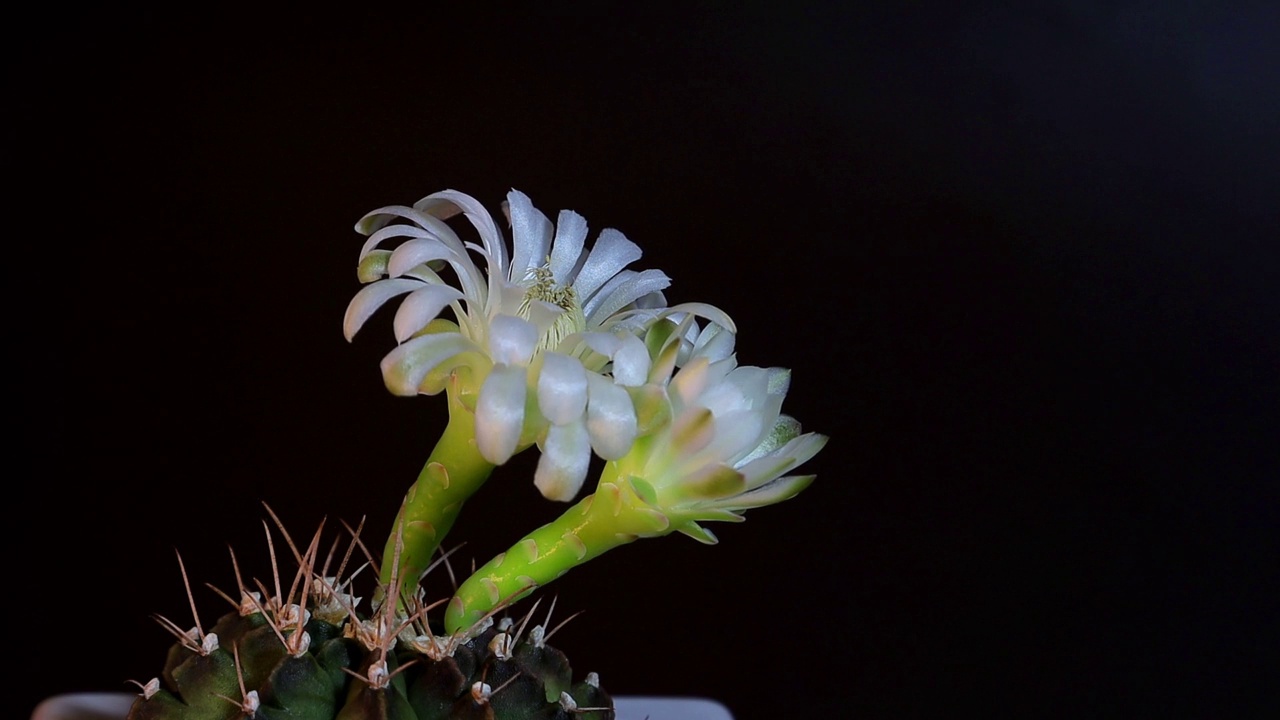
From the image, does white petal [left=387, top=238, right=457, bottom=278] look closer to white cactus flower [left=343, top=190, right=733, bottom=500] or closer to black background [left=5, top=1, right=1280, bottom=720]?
white cactus flower [left=343, top=190, right=733, bottom=500]

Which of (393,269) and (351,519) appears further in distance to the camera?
(351,519)

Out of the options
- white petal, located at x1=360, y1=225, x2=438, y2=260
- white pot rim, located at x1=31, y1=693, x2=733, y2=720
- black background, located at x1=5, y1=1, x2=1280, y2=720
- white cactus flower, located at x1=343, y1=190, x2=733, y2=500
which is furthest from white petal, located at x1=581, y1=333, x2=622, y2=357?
black background, located at x1=5, y1=1, x2=1280, y2=720

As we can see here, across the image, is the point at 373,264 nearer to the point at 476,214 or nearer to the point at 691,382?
the point at 476,214

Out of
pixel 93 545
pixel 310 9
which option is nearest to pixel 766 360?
pixel 310 9

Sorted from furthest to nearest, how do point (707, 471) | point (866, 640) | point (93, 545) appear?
point (866, 640)
point (93, 545)
point (707, 471)

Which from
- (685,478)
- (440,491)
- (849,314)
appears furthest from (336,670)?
(849,314)

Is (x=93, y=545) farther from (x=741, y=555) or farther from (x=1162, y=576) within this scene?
(x=1162, y=576)
